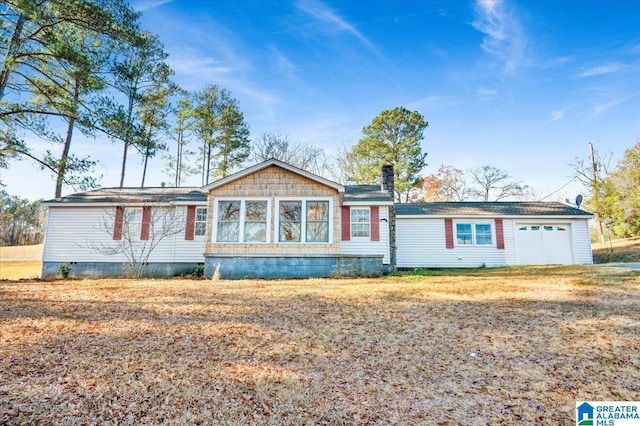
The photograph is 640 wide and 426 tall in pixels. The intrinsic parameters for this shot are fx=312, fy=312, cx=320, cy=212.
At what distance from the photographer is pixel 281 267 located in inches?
468

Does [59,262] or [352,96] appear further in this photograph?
[352,96]

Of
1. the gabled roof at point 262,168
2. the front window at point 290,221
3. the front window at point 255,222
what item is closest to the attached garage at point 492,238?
the gabled roof at point 262,168

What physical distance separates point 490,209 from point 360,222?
7.54 meters

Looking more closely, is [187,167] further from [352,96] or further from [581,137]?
[581,137]

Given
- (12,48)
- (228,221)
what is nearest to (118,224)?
(228,221)

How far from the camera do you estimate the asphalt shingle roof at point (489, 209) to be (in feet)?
51.5

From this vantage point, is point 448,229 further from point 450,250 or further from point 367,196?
point 367,196

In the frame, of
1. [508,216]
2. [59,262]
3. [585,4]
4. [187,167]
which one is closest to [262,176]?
[59,262]

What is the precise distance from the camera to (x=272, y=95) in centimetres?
1877

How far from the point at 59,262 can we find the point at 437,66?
786 inches

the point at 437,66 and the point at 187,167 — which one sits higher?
the point at 437,66

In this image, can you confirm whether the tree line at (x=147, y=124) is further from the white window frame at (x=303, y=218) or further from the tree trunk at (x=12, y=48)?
the white window frame at (x=303, y=218)

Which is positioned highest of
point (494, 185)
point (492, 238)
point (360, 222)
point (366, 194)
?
point (494, 185)

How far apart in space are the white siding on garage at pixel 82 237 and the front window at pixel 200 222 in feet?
4.05
